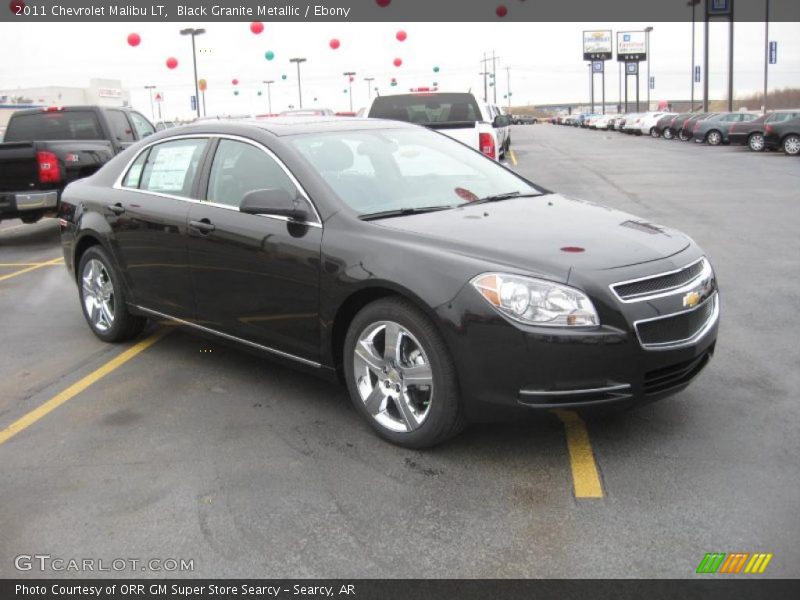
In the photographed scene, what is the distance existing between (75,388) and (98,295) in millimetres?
1220

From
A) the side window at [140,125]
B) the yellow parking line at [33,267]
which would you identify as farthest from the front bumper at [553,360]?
the side window at [140,125]

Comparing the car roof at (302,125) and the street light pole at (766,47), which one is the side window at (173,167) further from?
the street light pole at (766,47)

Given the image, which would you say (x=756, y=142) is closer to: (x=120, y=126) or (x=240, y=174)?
(x=120, y=126)

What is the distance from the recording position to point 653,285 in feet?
12.8

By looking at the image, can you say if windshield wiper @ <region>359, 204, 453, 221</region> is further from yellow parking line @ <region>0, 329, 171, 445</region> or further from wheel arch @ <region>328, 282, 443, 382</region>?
yellow parking line @ <region>0, 329, 171, 445</region>

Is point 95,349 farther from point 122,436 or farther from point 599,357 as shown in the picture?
point 599,357

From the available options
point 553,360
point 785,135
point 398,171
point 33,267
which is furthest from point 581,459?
point 785,135

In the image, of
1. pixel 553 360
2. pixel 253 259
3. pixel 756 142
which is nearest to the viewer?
pixel 553 360

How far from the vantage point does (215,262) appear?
510cm

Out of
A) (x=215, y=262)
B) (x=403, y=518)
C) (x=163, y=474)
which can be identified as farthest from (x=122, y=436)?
(x=403, y=518)

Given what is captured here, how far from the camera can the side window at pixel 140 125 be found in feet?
47.9

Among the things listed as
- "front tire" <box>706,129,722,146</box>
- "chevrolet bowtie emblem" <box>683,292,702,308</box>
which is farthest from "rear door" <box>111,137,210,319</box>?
"front tire" <box>706,129,722,146</box>

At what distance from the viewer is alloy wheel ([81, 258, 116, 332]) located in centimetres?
636

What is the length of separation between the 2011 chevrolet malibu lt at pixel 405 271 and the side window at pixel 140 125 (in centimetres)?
906
